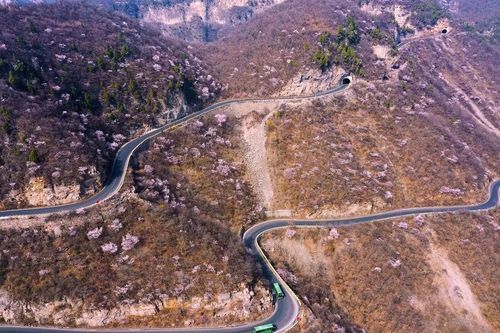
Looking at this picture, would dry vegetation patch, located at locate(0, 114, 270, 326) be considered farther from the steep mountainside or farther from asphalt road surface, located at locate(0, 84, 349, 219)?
the steep mountainside

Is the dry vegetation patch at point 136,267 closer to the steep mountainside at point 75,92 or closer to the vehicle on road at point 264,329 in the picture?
the vehicle on road at point 264,329

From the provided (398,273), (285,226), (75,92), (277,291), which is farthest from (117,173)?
(398,273)

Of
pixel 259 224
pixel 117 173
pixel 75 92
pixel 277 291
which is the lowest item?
pixel 259 224

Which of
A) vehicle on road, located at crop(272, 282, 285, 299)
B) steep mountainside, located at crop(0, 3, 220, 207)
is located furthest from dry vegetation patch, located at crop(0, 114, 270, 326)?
steep mountainside, located at crop(0, 3, 220, 207)

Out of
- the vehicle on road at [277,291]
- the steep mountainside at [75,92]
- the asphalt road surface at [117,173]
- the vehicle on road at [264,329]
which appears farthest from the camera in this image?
the steep mountainside at [75,92]

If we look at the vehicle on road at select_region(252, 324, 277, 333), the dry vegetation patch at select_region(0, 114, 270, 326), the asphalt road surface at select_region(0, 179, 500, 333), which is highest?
the dry vegetation patch at select_region(0, 114, 270, 326)

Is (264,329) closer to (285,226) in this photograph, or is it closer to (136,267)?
(136,267)

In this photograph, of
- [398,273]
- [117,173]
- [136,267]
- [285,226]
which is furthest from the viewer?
[285,226]

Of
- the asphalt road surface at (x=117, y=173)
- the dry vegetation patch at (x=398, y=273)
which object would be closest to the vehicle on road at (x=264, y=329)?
the dry vegetation patch at (x=398, y=273)

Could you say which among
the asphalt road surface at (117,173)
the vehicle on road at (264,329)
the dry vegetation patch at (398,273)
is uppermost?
the asphalt road surface at (117,173)

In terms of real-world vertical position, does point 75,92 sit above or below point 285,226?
above

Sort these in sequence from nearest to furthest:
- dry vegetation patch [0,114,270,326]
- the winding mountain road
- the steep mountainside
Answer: dry vegetation patch [0,114,270,326] < the winding mountain road < the steep mountainside
